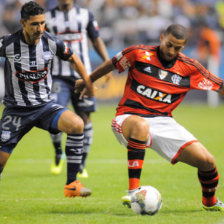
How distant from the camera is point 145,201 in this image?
4812 mm

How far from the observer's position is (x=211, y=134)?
12.8 m

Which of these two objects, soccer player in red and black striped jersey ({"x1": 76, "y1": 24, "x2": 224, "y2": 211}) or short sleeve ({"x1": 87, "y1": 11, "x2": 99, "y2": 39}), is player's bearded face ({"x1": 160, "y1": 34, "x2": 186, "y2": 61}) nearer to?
soccer player in red and black striped jersey ({"x1": 76, "y1": 24, "x2": 224, "y2": 211})

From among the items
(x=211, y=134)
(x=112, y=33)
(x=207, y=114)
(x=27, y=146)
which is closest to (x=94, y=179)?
(x=27, y=146)

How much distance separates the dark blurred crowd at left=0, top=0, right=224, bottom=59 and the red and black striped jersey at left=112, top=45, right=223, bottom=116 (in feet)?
50.8

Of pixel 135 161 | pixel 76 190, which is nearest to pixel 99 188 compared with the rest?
pixel 76 190

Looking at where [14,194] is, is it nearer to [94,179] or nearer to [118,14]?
[94,179]

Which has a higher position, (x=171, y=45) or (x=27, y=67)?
(x=171, y=45)

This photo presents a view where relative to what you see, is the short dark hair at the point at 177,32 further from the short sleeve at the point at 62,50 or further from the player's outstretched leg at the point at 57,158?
the player's outstretched leg at the point at 57,158

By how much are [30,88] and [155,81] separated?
4.43ft

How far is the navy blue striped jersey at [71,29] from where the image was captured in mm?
8062

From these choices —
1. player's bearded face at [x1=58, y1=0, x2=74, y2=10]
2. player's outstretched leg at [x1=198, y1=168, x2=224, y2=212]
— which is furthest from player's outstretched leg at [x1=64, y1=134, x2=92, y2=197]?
player's bearded face at [x1=58, y1=0, x2=74, y2=10]

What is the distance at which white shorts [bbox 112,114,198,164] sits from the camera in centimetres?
527

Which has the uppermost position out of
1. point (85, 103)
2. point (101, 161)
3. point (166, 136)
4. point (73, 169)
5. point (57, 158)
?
point (166, 136)

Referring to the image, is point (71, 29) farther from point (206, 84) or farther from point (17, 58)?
point (206, 84)
